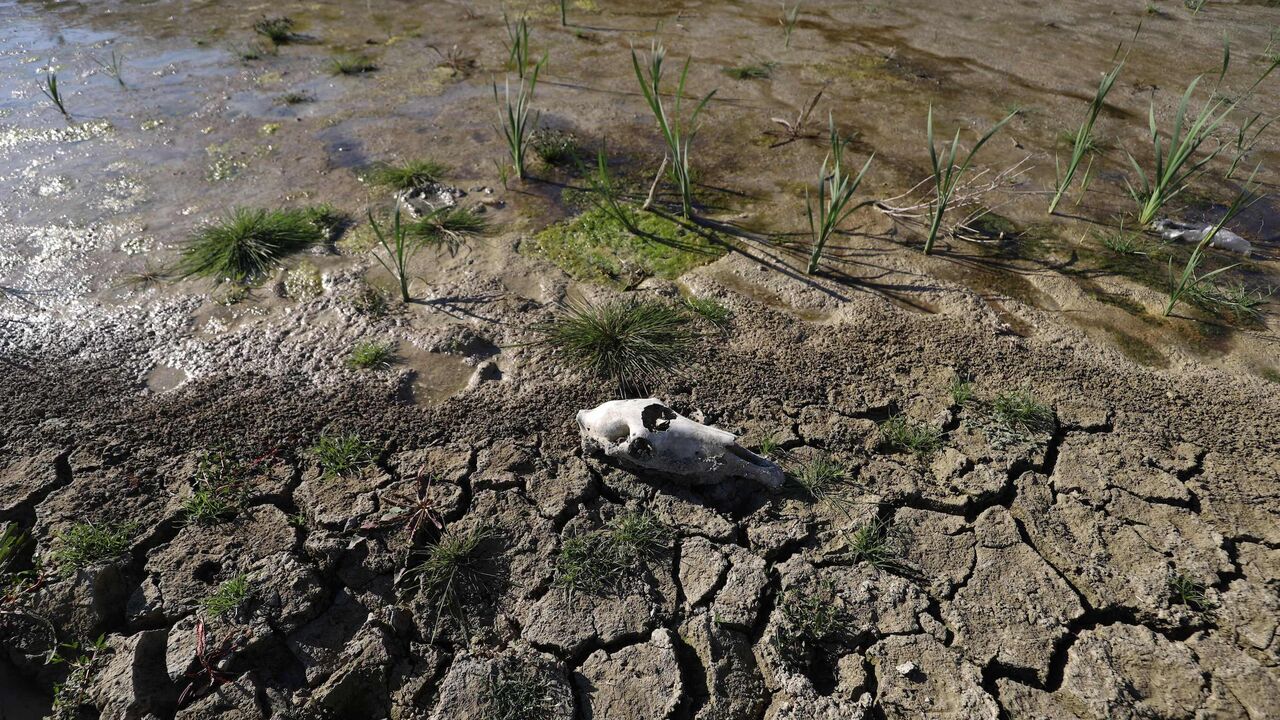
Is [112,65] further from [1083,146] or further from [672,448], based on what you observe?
[1083,146]

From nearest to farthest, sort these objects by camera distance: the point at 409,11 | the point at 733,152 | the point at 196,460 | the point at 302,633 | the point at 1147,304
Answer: the point at 302,633 < the point at 196,460 < the point at 1147,304 < the point at 733,152 < the point at 409,11

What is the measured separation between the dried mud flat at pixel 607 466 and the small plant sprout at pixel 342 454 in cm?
4

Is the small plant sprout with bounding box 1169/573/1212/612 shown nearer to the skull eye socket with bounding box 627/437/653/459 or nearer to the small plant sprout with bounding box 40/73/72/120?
the skull eye socket with bounding box 627/437/653/459

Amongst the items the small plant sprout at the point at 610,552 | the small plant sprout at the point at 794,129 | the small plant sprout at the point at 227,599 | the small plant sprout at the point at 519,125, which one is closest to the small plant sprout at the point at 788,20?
the small plant sprout at the point at 794,129

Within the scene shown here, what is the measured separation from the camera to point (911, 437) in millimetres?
2709

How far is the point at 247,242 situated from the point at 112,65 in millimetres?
3401

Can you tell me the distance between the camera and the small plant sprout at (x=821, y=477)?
2506 millimetres

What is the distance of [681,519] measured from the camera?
2424mm

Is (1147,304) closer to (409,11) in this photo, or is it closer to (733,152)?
(733,152)

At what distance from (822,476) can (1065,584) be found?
33.0 inches

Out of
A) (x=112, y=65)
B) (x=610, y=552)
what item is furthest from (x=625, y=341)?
(x=112, y=65)

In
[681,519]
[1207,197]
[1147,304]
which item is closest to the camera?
[681,519]

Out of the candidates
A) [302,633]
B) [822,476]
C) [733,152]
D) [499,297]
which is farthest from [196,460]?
[733,152]

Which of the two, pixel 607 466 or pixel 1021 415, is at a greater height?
pixel 1021 415
